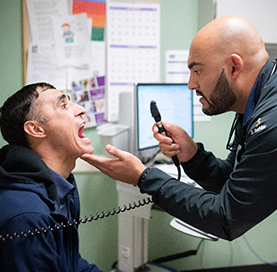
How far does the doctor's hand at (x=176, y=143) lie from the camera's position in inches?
49.3

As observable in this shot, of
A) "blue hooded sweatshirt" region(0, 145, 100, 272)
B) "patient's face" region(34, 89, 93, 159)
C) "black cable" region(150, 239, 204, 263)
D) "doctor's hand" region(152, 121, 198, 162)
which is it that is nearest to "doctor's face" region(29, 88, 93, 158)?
"patient's face" region(34, 89, 93, 159)

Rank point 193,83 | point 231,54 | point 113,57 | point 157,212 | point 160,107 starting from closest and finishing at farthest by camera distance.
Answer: point 231,54 < point 193,83 < point 160,107 < point 113,57 < point 157,212

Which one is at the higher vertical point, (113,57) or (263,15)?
(263,15)

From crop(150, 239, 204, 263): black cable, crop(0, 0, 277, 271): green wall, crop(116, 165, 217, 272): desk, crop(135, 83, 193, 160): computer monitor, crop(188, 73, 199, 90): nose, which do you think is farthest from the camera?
crop(150, 239, 204, 263): black cable

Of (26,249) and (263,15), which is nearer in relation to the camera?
→ (26,249)

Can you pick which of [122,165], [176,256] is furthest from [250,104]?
[176,256]

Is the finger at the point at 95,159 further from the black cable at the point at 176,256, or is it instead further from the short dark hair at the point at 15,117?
the black cable at the point at 176,256

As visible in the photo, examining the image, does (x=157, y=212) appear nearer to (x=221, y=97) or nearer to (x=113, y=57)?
(x=113, y=57)

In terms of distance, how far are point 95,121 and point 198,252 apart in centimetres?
136

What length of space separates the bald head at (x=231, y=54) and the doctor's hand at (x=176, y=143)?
0.25m

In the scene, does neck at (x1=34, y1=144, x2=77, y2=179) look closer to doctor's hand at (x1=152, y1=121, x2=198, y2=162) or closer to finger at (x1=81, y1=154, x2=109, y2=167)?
finger at (x1=81, y1=154, x2=109, y2=167)

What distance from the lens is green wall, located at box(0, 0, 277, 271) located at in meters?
2.19

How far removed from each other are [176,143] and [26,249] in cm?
71

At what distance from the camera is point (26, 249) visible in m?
0.90
